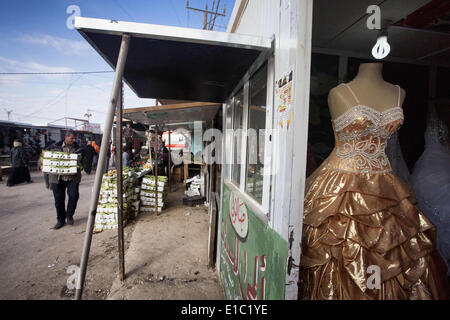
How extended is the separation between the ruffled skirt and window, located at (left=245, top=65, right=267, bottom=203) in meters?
0.47

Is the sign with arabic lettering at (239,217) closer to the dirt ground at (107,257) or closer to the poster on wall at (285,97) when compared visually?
the poster on wall at (285,97)

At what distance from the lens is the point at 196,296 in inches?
104

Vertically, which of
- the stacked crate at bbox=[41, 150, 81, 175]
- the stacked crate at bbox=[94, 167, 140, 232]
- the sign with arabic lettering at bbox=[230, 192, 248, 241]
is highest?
the stacked crate at bbox=[41, 150, 81, 175]

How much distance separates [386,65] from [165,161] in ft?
26.6

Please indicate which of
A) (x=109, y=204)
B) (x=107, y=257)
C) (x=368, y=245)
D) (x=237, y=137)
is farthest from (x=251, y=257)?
(x=109, y=204)

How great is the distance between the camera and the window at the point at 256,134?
5.42ft

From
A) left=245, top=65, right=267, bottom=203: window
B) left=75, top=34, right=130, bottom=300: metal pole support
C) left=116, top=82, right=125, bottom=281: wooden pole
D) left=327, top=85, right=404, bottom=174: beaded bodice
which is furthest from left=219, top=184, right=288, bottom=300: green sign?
left=116, top=82, right=125, bottom=281: wooden pole

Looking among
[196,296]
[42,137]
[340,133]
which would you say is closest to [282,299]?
[340,133]

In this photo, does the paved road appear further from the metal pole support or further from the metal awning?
the metal awning

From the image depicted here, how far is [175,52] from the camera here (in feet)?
4.96

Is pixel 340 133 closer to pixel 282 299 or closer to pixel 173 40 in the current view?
pixel 282 299

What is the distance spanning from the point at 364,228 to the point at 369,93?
1002 millimetres

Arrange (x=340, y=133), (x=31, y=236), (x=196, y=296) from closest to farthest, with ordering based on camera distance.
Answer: (x=340, y=133), (x=196, y=296), (x=31, y=236)

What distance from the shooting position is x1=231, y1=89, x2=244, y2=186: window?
2.30 m
